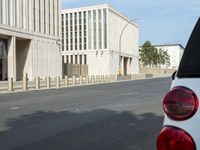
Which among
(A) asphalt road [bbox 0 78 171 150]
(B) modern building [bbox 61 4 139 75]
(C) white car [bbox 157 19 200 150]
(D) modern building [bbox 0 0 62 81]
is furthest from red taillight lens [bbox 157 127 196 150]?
(B) modern building [bbox 61 4 139 75]

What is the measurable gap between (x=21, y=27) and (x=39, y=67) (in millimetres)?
7071

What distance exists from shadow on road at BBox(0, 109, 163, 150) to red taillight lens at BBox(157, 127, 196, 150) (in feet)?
15.6

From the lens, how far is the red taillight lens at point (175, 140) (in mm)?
2438

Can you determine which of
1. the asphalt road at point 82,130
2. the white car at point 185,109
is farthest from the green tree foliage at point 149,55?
the white car at point 185,109

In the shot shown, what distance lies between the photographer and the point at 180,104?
97.3 inches

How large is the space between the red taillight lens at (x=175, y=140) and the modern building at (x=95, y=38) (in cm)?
8506

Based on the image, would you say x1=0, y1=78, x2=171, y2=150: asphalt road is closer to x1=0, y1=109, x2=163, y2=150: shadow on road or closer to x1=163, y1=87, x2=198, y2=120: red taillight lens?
x1=0, y1=109, x2=163, y2=150: shadow on road

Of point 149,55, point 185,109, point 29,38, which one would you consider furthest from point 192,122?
point 149,55

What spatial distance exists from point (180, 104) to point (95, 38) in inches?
3622

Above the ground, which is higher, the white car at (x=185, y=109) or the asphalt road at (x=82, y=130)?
the white car at (x=185, y=109)

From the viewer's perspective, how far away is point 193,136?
2.45 metres

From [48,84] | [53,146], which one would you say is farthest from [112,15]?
[53,146]

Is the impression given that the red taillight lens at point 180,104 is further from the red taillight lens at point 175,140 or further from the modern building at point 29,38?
the modern building at point 29,38

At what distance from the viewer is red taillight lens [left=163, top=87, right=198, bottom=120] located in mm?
2449
